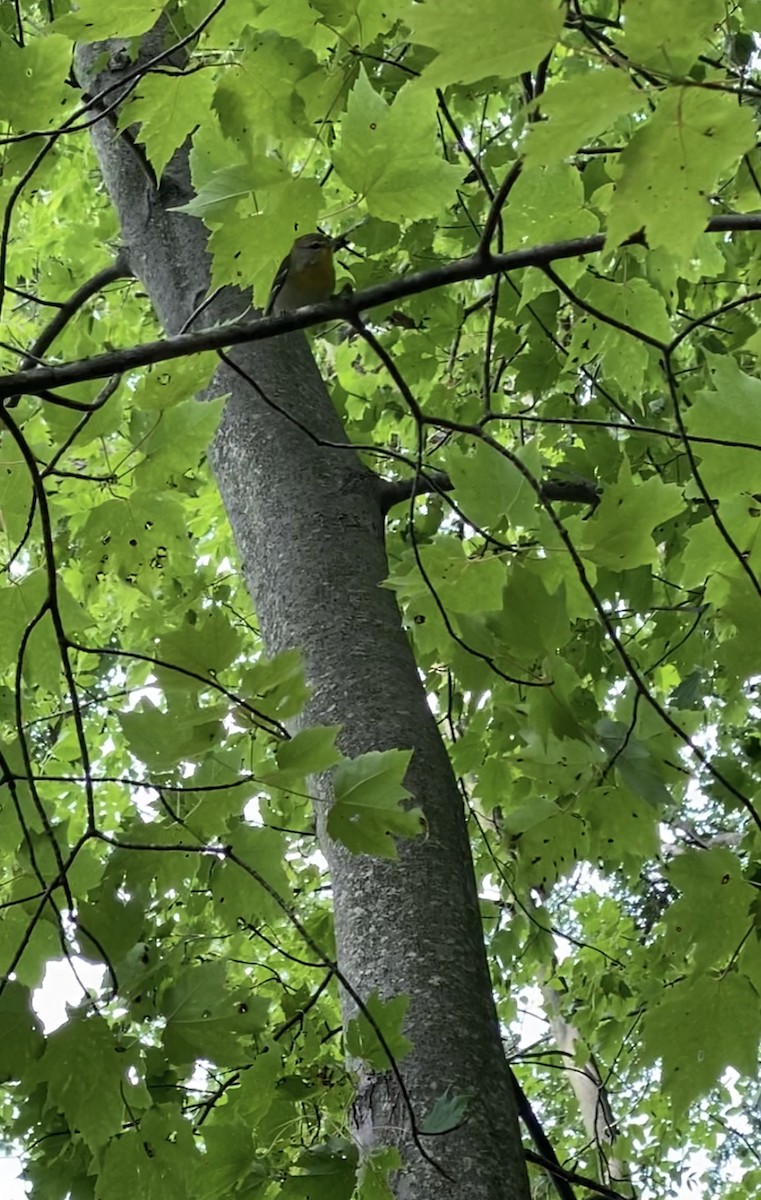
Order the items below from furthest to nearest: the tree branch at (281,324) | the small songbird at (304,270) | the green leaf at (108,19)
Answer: the small songbird at (304,270) < the green leaf at (108,19) < the tree branch at (281,324)

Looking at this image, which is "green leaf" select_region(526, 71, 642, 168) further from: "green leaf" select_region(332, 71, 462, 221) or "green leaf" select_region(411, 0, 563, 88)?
"green leaf" select_region(332, 71, 462, 221)

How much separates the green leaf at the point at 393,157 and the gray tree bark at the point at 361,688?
0.21 metres

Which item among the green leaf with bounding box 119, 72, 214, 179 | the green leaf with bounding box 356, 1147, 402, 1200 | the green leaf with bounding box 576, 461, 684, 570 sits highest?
the green leaf with bounding box 119, 72, 214, 179

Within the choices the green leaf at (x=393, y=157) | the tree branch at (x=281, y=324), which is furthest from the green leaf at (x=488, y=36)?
the green leaf at (x=393, y=157)

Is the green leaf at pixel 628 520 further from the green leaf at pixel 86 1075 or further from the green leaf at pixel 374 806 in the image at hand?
the green leaf at pixel 86 1075

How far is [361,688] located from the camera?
1.16 metres

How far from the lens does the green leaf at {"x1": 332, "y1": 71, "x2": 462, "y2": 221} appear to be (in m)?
0.78

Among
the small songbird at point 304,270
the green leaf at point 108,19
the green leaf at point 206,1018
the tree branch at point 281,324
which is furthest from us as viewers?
the small songbird at point 304,270

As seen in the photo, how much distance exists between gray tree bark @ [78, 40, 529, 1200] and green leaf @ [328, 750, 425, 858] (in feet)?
0.07

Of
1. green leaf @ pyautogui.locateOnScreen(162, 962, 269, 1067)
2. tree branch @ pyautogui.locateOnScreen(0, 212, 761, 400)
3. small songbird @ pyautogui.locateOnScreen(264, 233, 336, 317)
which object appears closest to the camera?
tree branch @ pyautogui.locateOnScreen(0, 212, 761, 400)

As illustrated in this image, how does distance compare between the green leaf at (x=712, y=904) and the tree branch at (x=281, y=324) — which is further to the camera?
the green leaf at (x=712, y=904)

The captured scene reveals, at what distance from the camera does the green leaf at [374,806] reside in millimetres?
791

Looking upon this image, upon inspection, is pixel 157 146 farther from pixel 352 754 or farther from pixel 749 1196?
pixel 749 1196

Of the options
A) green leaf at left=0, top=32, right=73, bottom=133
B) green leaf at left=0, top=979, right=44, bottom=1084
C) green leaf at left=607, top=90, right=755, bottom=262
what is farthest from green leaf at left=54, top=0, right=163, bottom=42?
green leaf at left=0, top=979, right=44, bottom=1084
